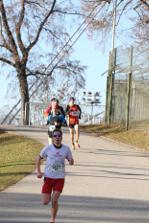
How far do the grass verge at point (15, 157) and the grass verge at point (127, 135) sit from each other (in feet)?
12.8

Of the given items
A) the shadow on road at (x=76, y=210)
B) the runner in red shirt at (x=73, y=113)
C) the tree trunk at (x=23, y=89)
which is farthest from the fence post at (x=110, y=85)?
the shadow on road at (x=76, y=210)

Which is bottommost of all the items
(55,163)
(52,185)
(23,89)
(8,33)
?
(52,185)

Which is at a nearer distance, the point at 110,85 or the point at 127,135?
the point at 127,135

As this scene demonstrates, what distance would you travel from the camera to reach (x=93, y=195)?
1204cm

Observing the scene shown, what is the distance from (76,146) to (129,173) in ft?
19.3

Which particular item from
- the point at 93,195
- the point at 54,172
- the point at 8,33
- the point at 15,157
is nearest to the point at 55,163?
the point at 54,172

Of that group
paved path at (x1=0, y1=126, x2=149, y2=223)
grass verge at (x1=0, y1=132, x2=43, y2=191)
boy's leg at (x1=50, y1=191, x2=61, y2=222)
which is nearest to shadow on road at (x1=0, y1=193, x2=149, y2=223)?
paved path at (x1=0, y1=126, x2=149, y2=223)

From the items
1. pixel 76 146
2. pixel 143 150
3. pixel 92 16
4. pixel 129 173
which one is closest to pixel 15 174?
pixel 129 173

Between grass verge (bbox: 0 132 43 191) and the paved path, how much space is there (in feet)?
1.09

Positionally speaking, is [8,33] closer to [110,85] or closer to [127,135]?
[110,85]

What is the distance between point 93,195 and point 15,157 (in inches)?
280

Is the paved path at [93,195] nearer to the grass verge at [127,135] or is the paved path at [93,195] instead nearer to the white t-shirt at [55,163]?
the white t-shirt at [55,163]

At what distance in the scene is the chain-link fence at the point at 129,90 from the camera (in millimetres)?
28141

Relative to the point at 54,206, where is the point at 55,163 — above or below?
above
